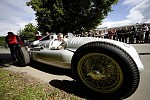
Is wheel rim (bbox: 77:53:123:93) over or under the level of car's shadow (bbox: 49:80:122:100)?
over

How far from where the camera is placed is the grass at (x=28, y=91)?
321 centimetres

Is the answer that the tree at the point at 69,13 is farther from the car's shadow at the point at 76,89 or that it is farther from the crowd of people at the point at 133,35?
the car's shadow at the point at 76,89

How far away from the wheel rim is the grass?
1.39 feet

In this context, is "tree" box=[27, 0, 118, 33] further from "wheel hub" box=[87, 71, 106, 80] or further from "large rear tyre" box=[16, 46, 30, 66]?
"wheel hub" box=[87, 71, 106, 80]

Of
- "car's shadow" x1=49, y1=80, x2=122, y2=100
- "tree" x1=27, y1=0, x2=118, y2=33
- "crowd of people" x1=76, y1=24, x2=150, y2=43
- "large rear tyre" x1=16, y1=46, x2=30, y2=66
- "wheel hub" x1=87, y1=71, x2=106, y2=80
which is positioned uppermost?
"tree" x1=27, y1=0, x2=118, y2=33

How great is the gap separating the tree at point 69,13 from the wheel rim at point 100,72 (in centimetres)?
1141

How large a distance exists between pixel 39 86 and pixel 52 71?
4.60ft

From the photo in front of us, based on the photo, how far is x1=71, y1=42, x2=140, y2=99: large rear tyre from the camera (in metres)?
2.77

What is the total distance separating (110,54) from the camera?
2916mm

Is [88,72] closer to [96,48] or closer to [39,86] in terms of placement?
[96,48]

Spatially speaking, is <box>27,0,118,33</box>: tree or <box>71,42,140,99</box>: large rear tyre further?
<box>27,0,118,33</box>: tree

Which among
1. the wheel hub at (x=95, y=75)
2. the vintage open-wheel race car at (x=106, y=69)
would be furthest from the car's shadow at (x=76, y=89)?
the wheel hub at (x=95, y=75)

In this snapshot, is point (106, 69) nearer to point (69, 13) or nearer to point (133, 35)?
point (133, 35)

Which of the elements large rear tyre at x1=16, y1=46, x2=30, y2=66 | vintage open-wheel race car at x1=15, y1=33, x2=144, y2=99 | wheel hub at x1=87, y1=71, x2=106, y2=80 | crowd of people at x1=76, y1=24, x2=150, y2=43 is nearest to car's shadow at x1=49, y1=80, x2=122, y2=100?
vintage open-wheel race car at x1=15, y1=33, x2=144, y2=99
